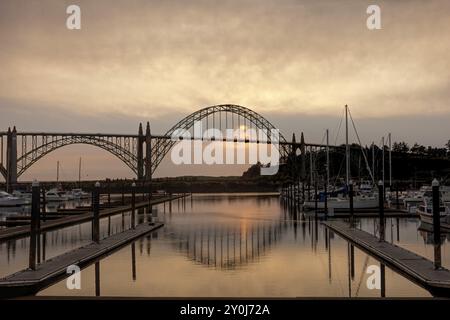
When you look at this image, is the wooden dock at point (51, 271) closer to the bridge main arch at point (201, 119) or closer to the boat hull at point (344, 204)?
the boat hull at point (344, 204)

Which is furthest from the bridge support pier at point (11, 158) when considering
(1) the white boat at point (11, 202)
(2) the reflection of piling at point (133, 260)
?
(2) the reflection of piling at point (133, 260)

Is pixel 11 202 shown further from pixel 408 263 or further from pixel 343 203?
pixel 408 263

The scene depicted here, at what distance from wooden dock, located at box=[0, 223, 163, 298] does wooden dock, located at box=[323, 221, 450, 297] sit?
10457 millimetres

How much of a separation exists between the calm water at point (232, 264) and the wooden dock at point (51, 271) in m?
0.37

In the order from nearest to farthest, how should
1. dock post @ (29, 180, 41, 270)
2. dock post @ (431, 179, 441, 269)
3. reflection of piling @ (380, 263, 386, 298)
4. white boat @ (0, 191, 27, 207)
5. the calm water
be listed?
reflection of piling @ (380, 263, 386, 298) < the calm water < dock post @ (431, 179, 441, 269) < dock post @ (29, 180, 41, 270) < white boat @ (0, 191, 27, 207)

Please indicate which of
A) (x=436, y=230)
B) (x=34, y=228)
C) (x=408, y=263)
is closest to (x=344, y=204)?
(x=408, y=263)

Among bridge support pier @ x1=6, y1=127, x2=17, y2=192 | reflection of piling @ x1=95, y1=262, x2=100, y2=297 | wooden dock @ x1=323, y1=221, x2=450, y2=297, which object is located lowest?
reflection of piling @ x1=95, y1=262, x2=100, y2=297

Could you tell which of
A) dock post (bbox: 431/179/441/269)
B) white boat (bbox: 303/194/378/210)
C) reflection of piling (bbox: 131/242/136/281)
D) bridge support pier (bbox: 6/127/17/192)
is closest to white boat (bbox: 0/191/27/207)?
white boat (bbox: 303/194/378/210)

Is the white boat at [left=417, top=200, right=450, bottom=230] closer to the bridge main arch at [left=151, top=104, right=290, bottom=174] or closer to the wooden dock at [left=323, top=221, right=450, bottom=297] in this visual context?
the wooden dock at [left=323, top=221, right=450, bottom=297]

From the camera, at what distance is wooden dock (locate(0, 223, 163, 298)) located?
13.9 m

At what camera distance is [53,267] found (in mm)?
16750

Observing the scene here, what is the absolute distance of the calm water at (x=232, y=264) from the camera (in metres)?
14.8

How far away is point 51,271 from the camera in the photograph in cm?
1597
